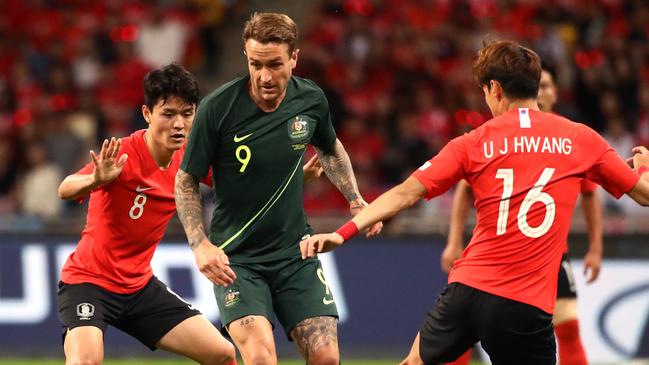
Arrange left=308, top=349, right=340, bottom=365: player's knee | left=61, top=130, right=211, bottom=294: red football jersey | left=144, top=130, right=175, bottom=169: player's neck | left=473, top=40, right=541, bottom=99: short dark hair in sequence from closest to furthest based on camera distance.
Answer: left=473, top=40, right=541, bottom=99: short dark hair → left=308, top=349, right=340, bottom=365: player's knee → left=61, top=130, right=211, bottom=294: red football jersey → left=144, top=130, right=175, bottom=169: player's neck

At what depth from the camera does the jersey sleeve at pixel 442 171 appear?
663 centimetres

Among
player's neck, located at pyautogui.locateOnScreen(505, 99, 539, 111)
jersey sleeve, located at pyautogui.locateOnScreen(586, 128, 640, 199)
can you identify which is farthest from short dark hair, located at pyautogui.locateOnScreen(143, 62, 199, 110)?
jersey sleeve, located at pyautogui.locateOnScreen(586, 128, 640, 199)

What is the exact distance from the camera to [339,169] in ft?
25.6

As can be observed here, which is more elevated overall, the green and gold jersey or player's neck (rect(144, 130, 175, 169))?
player's neck (rect(144, 130, 175, 169))

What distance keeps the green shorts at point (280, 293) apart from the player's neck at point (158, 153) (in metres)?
0.94

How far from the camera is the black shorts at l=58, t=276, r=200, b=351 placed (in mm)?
7574

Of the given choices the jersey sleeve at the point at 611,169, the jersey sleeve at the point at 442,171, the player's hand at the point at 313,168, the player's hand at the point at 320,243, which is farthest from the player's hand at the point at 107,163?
the jersey sleeve at the point at 611,169

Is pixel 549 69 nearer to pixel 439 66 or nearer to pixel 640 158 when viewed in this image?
pixel 640 158

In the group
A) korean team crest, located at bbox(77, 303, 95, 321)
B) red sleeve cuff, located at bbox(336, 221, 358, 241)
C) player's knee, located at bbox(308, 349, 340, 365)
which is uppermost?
korean team crest, located at bbox(77, 303, 95, 321)

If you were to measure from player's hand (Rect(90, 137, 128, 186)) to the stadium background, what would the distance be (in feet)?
15.7

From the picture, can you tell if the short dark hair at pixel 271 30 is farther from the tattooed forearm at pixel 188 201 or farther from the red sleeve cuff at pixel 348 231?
the red sleeve cuff at pixel 348 231

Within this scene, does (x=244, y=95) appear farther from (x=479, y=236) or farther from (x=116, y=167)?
(x=479, y=236)

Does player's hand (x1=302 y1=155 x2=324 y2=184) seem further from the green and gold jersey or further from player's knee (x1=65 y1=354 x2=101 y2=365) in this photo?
player's knee (x1=65 y1=354 x2=101 y2=365)

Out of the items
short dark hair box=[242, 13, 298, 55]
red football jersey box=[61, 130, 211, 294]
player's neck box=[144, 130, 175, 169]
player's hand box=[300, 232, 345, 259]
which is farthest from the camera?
player's neck box=[144, 130, 175, 169]
